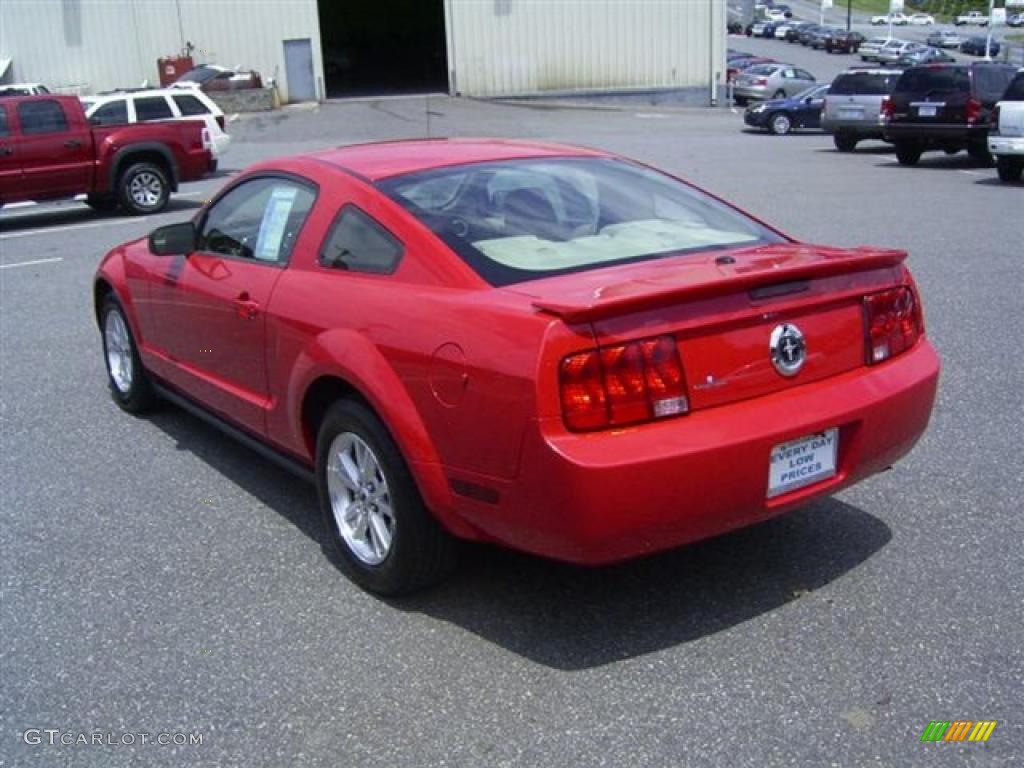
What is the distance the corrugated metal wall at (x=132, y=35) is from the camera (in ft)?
136

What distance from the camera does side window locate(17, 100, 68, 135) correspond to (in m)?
15.7

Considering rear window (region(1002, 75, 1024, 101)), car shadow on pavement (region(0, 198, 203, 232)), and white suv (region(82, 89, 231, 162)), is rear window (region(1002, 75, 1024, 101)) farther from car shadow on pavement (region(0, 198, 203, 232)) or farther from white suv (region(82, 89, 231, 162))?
white suv (region(82, 89, 231, 162))

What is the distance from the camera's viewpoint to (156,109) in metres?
21.7

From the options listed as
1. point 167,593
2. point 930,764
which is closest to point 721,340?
point 930,764

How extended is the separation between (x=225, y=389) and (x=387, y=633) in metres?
1.65

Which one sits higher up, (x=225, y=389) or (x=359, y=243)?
(x=359, y=243)

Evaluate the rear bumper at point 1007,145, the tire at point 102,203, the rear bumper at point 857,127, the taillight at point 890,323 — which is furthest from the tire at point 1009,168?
the taillight at point 890,323

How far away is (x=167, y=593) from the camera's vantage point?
428 cm

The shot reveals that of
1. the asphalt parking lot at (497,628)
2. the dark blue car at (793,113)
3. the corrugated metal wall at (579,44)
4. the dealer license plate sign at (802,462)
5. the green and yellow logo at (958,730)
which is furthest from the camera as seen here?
the corrugated metal wall at (579,44)

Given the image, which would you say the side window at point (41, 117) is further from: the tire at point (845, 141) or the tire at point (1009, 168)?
the tire at point (845, 141)

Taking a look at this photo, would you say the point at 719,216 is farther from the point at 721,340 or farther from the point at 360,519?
→ the point at 360,519

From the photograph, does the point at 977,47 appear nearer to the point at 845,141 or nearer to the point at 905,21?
the point at 905,21

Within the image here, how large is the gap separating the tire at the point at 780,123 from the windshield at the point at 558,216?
1091 inches

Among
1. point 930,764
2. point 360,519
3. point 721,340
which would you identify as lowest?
point 930,764
